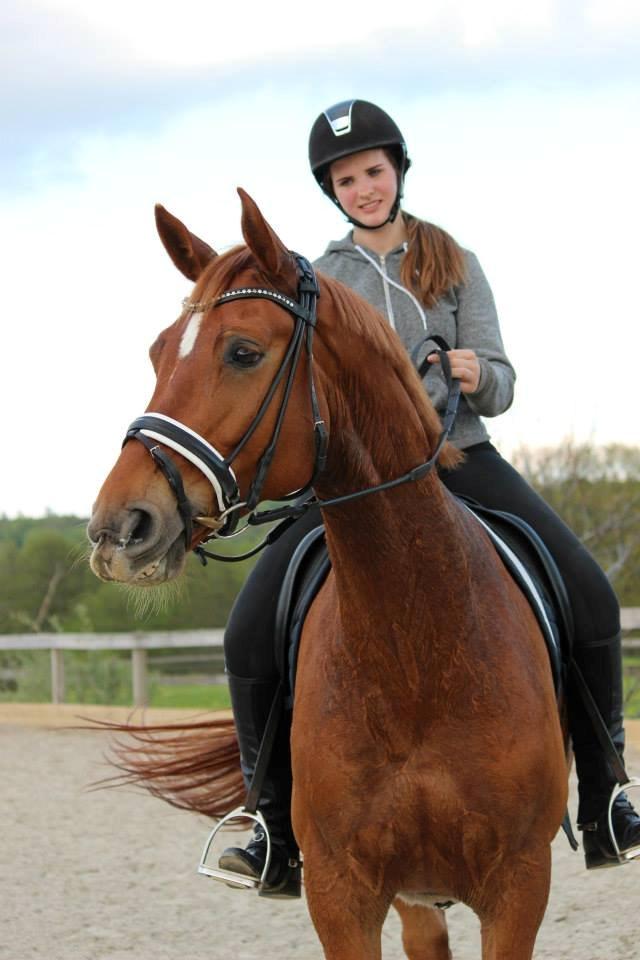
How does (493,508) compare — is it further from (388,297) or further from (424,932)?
(424,932)

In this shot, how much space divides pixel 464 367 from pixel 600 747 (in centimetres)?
130

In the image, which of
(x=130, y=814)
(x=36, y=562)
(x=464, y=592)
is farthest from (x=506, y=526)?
(x=36, y=562)

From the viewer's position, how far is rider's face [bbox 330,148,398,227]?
408 cm

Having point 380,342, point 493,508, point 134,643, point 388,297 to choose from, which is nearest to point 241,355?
point 380,342

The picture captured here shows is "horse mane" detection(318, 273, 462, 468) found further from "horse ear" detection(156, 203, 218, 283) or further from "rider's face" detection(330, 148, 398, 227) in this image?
"rider's face" detection(330, 148, 398, 227)

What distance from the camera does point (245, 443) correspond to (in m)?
2.62

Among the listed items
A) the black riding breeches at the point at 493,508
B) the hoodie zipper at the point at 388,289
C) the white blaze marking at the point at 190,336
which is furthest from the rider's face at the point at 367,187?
the white blaze marking at the point at 190,336

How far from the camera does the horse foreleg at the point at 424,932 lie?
14.2ft

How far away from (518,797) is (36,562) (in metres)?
26.5

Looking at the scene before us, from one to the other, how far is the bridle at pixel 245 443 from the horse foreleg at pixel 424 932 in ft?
6.31

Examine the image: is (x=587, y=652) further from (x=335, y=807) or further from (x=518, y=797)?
(x=335, y=807)

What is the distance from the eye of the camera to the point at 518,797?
3104mm

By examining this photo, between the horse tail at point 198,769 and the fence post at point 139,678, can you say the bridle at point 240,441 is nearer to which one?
the horse tail at point 198,769

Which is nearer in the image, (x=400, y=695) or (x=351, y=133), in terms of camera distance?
(x=400, y=695)
